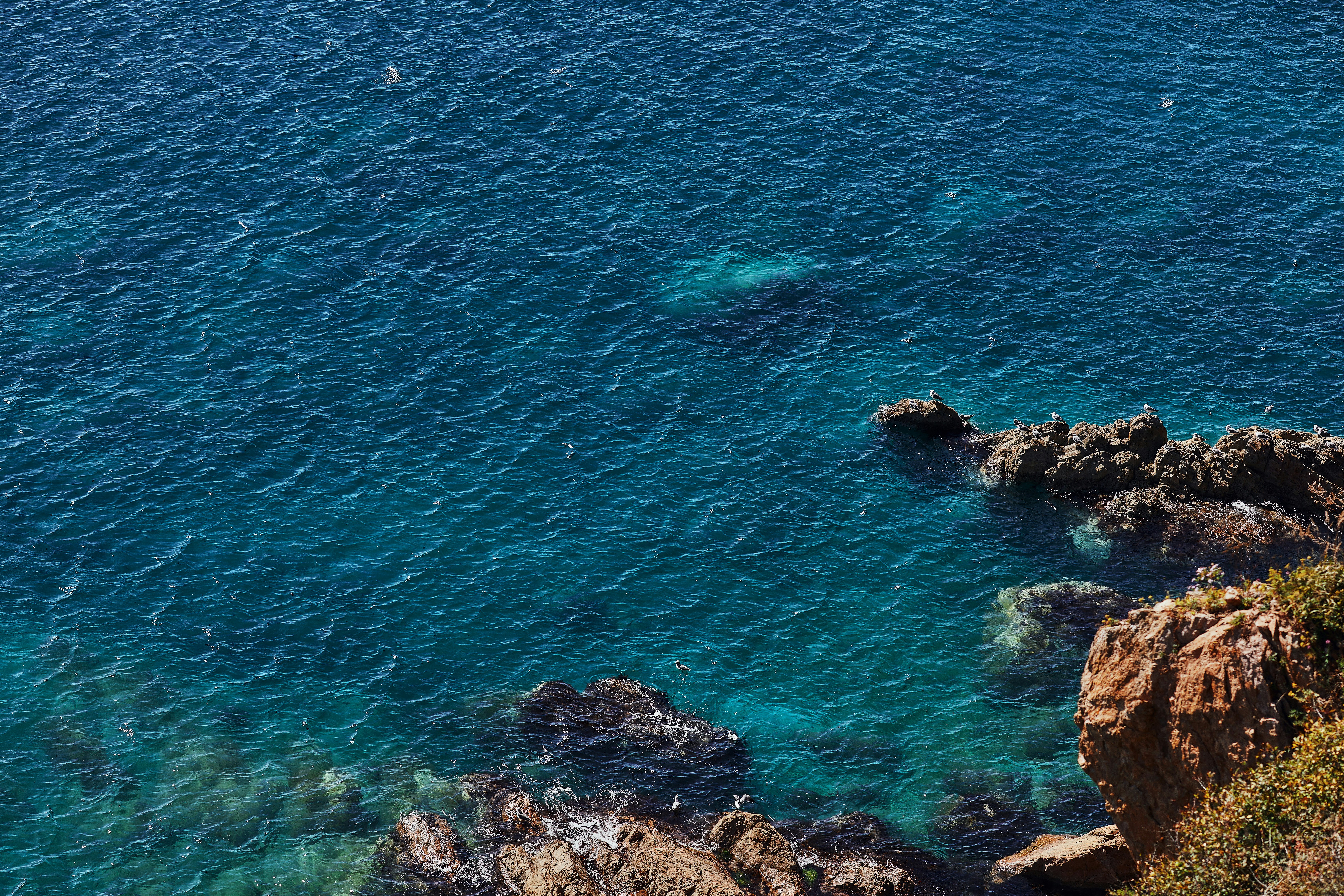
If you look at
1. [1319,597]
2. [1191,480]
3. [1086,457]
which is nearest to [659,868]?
[1319,597]

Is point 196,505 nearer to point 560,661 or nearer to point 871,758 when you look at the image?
point 560,661

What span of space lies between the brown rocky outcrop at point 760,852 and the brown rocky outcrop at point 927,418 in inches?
1299

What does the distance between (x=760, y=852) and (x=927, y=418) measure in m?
35.4

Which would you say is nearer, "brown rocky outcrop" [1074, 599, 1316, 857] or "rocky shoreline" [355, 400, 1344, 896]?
"brown rocky outcrop" [1074, 599, 1316, 857]

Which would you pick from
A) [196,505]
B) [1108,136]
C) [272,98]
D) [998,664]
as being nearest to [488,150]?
[272,98]

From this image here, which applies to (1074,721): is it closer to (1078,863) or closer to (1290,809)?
(1078,863)

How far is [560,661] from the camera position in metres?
70.1

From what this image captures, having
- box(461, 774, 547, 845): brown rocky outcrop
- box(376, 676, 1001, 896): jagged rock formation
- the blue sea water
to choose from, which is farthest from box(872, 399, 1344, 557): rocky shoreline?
box(461, 774, 547, 845): brown rocky outcrop

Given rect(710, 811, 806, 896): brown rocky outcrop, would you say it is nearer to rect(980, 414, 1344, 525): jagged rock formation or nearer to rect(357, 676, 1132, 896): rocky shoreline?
rect(357, 676, 1132, 896): rocky shoreline

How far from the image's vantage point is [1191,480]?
77125 mm

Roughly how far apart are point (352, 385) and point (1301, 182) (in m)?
75.7

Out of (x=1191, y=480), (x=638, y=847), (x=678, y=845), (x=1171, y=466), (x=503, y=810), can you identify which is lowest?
(x=678, y=845)

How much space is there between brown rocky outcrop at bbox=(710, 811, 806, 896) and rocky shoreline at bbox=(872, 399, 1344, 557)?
31.3m

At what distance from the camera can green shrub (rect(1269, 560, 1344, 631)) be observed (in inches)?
1678
